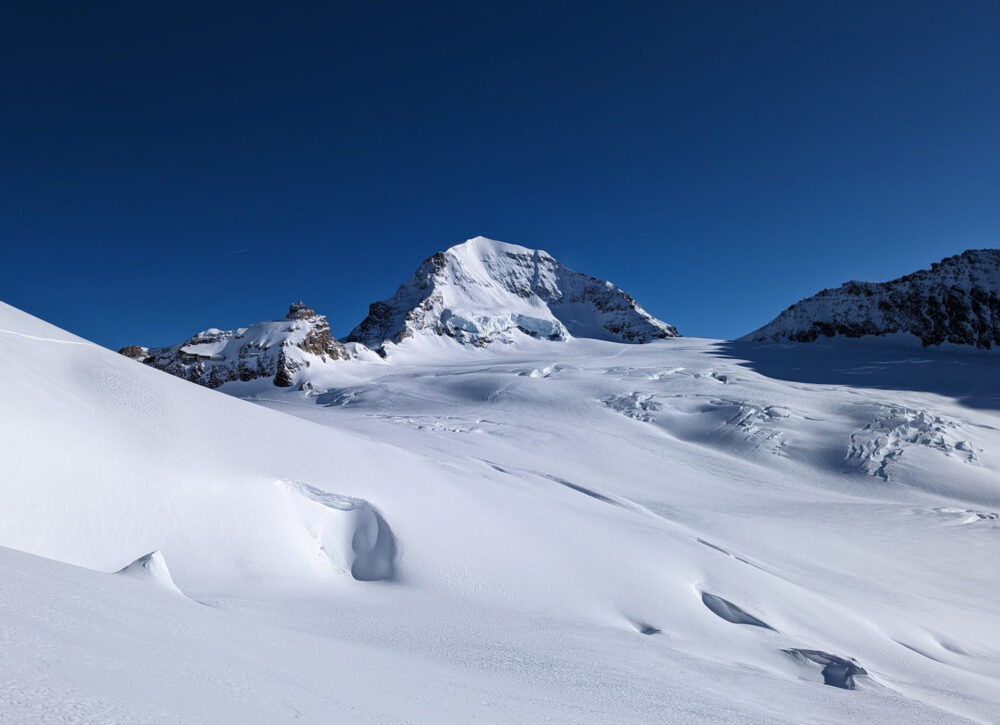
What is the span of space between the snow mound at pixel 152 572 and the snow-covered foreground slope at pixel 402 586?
0.10 feet

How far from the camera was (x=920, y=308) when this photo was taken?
154 ft

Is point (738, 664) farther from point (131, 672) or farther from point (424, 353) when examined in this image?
point (424, 353)

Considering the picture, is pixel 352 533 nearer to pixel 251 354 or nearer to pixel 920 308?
pixel 251 354

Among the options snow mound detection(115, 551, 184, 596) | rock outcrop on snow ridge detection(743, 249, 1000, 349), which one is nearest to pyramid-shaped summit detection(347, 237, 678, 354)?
rock outcrop on snow ridge detection(743, 249, 1000, 349)

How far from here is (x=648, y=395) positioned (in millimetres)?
28266

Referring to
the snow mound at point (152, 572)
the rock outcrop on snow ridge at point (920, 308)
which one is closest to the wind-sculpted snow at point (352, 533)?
the snow mound at point (152, 572)

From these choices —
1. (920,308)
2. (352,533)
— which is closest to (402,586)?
(352,533)

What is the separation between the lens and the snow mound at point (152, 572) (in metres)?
4.29

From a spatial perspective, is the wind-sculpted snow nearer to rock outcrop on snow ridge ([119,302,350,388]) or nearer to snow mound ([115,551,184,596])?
snow mound ([115,551,184,596])

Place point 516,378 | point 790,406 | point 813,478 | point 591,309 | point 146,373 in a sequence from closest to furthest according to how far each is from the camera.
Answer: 1. point 146,373
2. point 813,478
3. point 790,406
4. point 516,378
5. point 591,309

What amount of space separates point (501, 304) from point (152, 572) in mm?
67093

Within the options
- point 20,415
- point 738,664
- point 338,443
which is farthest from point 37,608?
point 338,443

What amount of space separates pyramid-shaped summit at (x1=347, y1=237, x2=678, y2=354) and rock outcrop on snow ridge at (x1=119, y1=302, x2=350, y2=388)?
11701 mm

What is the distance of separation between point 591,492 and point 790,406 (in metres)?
16.5
